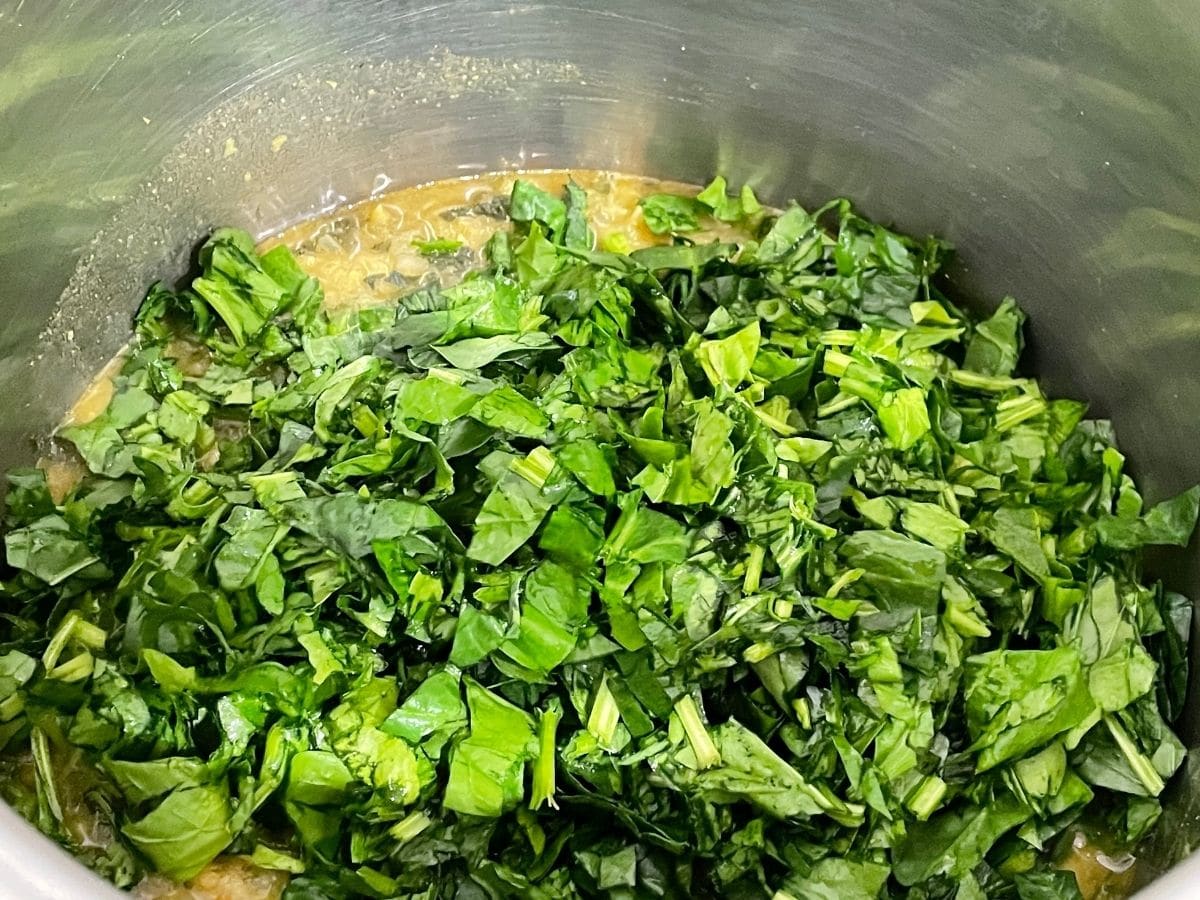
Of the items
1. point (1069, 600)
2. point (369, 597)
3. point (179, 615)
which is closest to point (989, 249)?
point (1069, 600)

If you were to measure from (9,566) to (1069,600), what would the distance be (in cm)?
174

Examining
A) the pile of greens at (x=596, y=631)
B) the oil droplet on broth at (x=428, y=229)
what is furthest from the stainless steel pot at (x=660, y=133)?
the pile of greens at (x=596, y=631)

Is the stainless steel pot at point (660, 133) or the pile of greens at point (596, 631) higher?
the stainless steel pot at point (660, 133)

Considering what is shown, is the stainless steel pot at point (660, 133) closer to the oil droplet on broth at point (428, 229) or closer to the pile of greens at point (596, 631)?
the oil droplet on broth at point (428, 229)

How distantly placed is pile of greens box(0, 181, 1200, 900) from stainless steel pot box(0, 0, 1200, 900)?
218 millimetres

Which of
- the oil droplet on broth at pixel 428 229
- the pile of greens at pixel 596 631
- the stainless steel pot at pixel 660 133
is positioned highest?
the stainless steel pot at pixel 660 133

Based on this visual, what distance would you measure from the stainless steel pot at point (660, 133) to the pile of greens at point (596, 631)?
218 mm

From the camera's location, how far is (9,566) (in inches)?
66.9

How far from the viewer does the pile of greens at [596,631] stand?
1.44 meters

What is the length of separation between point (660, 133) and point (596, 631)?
46.7 inches

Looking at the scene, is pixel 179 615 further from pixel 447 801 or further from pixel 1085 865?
pixel 1085 865

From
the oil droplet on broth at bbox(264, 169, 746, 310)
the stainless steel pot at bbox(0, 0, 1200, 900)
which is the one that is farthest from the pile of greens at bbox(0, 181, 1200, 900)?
the oil droplet on broth at bbox(264, 169, 746, 310)

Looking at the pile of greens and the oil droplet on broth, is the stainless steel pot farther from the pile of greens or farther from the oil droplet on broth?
the pile of greens

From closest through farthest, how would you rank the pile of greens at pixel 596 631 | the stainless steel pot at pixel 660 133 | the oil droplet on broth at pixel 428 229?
the pile of greens at pixel 596 631 < the stainless steel pot at pixel 660 133 < the oil droplet on broth at pixel 428 229
